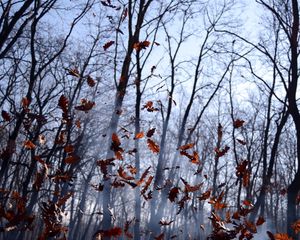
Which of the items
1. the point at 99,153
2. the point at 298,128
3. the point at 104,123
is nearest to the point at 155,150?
the point at 298,128

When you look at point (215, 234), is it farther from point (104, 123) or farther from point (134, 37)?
point (104, 123)

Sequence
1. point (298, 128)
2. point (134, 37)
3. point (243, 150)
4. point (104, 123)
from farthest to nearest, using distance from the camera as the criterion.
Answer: point (243, 150), point (104, 123), point (134, 37), point (298, 128)

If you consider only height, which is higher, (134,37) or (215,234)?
(134,37)

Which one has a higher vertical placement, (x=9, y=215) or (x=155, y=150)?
(x=155, y=150)

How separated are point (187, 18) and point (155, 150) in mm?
9211

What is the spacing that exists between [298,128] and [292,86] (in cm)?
66

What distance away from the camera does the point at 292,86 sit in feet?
17.3

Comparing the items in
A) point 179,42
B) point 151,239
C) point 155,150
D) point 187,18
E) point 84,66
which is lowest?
point 151,239

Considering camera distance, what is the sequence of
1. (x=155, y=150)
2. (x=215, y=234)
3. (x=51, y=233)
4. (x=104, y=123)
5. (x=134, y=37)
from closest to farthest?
(x=51, y=233), (x=215, y=234), (x=155, y=150), (x=134, y=37), (x=104, y=123)

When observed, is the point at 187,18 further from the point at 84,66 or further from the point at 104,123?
the point at 104,123

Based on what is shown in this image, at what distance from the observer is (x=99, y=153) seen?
607 inches

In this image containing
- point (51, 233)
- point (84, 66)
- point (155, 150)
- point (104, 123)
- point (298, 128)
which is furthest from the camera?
point (104, 123)

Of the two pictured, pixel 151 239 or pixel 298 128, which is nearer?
pixel 298 128

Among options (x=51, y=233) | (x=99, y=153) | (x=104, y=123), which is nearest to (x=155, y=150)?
(x=51, y=233)
